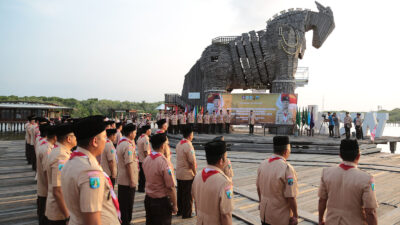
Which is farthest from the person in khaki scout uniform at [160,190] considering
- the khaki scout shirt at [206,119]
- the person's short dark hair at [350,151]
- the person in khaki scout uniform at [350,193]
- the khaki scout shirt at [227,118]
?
the khaki scout shirt at [227,118]

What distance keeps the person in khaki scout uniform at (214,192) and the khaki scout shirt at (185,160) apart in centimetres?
183

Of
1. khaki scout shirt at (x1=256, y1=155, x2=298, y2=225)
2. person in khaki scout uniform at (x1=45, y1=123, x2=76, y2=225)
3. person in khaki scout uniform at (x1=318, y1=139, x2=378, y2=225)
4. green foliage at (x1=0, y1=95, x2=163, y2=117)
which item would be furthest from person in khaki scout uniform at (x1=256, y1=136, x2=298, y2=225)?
green foliage at (x1=0, y1=95, x2=163, y2=117)

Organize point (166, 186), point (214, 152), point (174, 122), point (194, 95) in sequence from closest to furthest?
point (214, 152) → point (166, 186) → point (174, 122) → point (194, 95)

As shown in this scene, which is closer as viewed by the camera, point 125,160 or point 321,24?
point 125,160

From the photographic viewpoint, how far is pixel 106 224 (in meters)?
1.77

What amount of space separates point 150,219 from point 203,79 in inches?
818

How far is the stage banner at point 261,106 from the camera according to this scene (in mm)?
15523

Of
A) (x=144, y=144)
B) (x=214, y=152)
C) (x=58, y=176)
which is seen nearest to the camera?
(x=214, y=152)

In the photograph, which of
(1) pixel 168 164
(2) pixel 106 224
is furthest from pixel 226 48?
(2) pixel 106 224

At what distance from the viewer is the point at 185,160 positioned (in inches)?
170

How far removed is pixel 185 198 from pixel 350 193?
273 centimetres

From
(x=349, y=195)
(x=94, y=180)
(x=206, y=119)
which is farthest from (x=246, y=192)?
(x=206, y=119)

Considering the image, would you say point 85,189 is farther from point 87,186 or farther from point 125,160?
point 125,160

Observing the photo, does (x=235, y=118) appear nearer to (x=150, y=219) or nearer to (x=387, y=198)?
(x=387, y=198)
